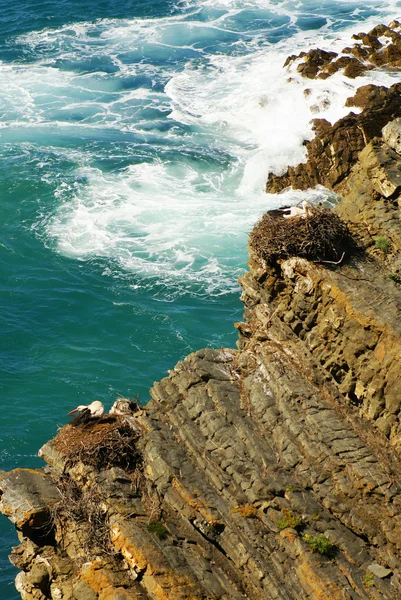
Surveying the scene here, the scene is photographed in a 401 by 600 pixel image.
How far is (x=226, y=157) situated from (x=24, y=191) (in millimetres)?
13246

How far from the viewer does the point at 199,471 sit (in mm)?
16531

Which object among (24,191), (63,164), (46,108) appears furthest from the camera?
(46,108)

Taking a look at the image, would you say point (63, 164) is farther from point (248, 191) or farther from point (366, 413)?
point (366, 413)

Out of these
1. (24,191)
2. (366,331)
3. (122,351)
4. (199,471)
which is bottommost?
(122,351)

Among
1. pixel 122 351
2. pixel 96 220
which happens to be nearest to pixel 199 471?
pixel 122 351

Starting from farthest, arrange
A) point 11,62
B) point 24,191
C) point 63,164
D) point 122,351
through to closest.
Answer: point 11,62 → point 63,164 → point 24,191 → point 122,351

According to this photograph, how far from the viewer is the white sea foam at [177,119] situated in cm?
3953

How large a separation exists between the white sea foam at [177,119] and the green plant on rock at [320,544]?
21626 millimetres

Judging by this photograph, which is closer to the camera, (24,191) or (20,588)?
(20,588)

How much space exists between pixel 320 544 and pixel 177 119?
142 feet

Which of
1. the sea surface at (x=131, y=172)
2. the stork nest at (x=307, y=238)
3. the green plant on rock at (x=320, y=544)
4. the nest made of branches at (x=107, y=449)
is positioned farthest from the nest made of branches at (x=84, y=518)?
the sea surface at (x=131, y=172)

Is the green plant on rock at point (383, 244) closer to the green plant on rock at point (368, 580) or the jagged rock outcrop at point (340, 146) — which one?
the green plant on rock at point (368, 580)

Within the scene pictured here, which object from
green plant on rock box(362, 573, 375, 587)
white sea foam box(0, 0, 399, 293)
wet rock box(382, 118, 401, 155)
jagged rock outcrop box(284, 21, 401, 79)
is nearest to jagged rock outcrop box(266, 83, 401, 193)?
white sea foam box(0, 0, 399, 293)

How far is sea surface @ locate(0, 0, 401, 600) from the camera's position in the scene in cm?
3152
